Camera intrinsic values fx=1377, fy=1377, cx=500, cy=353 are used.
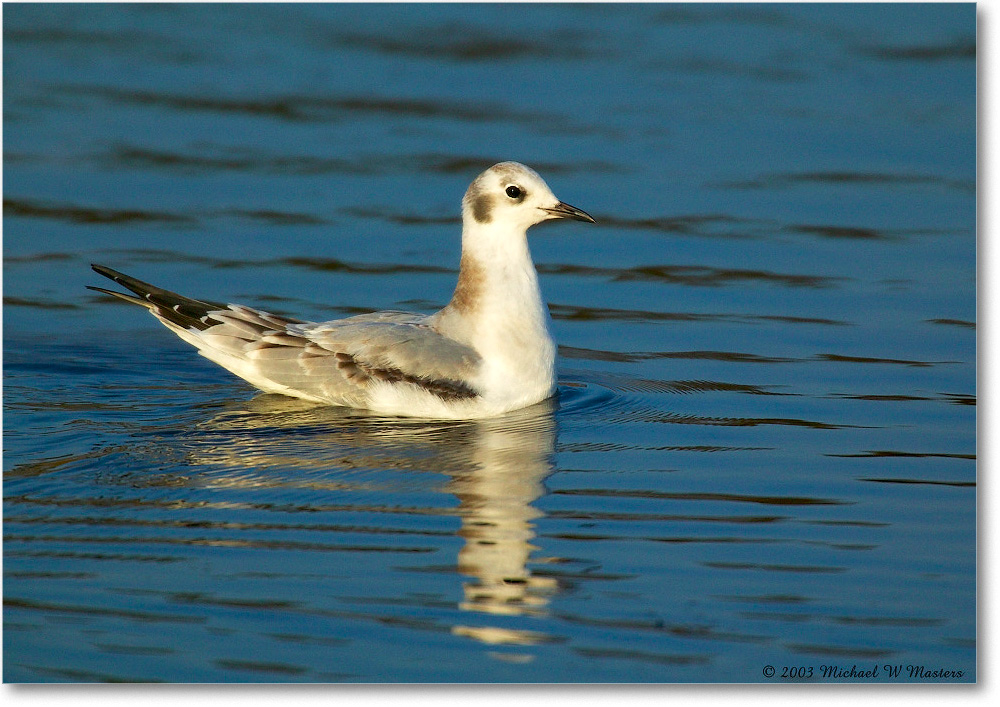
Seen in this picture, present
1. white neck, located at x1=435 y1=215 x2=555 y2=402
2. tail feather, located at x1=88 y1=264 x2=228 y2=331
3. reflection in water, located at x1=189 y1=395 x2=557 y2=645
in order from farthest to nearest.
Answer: tail feather, located at x1=88 y1=264 x2=228 y2=331
white neck, located at x1=435 y1=215 x2=555 y2=402
reflection in water, located at x1=189 y1=395 x2=557 y2=645

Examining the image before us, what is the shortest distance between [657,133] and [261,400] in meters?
7.77

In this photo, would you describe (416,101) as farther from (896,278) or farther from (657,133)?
(896,278)

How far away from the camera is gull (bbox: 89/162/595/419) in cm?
863

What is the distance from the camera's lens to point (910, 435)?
8.42 m

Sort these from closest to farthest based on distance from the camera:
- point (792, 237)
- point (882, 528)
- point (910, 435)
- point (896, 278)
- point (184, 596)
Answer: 1. point (184, 596)
2. point (882, 528)
3. point (910, 435)
4. point (896, 278)
5. point (792, 237)

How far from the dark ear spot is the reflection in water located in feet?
4.12

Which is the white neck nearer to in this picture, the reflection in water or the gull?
the gull

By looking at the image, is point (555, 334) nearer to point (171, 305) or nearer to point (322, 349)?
point (322, 349)

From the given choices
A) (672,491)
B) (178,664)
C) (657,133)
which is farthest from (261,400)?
(657,133)

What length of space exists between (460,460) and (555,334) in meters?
2.43

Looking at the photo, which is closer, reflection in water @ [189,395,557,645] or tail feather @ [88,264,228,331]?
reflection in water @ [189,395,557,645]

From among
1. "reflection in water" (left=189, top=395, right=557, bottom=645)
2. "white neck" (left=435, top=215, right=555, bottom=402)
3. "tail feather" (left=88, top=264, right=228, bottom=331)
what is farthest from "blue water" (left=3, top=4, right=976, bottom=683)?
"tail feather" (left=88, top=264, right=228, bottom=331)

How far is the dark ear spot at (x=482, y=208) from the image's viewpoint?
29.1 ft

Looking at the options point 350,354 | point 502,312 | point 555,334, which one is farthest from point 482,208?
point 555,334
